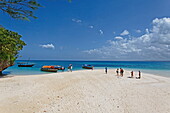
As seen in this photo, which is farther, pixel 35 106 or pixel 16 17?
pixel 35 106

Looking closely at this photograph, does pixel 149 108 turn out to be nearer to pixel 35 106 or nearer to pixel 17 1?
pixel 35 106

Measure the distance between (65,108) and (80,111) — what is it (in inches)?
37.4

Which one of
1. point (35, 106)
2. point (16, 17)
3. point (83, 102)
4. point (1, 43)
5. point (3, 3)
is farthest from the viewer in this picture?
point (1, 43)

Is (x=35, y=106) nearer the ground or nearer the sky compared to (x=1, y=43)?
nearer the ground

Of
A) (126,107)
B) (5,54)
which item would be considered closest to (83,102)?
(126,107)

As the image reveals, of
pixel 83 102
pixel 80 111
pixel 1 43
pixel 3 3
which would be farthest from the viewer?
pixel 1 43

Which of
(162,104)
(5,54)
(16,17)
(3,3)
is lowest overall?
(162,104)

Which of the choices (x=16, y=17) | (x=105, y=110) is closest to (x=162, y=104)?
(x=105, y=110)

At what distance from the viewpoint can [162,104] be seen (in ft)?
21.3

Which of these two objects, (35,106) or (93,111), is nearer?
(93,111)

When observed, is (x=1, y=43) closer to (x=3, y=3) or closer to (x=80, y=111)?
(x=3, y=3)

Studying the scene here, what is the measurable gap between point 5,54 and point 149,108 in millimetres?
18887

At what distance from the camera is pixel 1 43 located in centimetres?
1447

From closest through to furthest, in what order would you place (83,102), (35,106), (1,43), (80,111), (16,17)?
(16,17), (80,111), (35,106), (83,102), (1,43)
